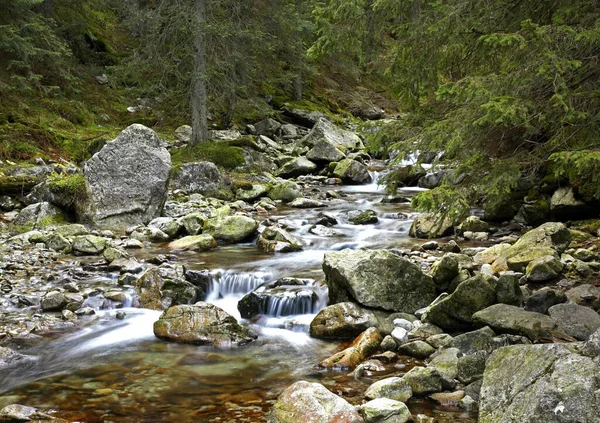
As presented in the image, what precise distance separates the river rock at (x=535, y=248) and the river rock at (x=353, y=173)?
11205mm

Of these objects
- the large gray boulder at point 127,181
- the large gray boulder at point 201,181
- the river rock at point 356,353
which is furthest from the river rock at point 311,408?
the large gray boulder at point 201,181

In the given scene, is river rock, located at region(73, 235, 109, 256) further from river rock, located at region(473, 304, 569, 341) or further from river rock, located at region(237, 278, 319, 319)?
river rock, located at region(473, 304, 569, 341)

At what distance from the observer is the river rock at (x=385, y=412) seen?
14.5 feet

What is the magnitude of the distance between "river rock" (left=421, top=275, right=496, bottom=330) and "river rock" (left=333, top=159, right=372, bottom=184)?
43.6 feet

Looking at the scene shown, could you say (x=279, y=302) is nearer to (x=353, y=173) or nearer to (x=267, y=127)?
(x=353, y=173)

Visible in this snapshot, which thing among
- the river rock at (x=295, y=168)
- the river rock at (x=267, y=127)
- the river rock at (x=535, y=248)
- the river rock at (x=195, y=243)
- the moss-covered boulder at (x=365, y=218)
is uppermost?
the river rock at (x=267, y=127)

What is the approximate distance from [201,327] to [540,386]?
14.3 feet

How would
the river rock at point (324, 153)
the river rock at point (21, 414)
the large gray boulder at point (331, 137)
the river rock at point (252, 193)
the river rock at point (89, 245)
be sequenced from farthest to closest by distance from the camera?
1. the large gray boulder at point (331, 137)
2. the river rock at point (324, 153)
3. the river rock at point (252, 193)
4. the river rock at point (89, 245)
5. the river rock at point (21, 414)

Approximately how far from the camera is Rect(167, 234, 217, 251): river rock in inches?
439

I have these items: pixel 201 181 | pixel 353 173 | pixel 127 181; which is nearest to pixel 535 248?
pixel 127 181

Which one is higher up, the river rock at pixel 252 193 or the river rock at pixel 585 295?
the river rock at pixel 252 193

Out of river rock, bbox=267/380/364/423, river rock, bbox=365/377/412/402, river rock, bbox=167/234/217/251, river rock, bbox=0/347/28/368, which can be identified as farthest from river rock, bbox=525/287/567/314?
river rock, bbox=167/234/217/251

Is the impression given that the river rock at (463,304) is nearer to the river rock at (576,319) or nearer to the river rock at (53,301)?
the river rock at (576,319)

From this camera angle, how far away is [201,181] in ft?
54.5
